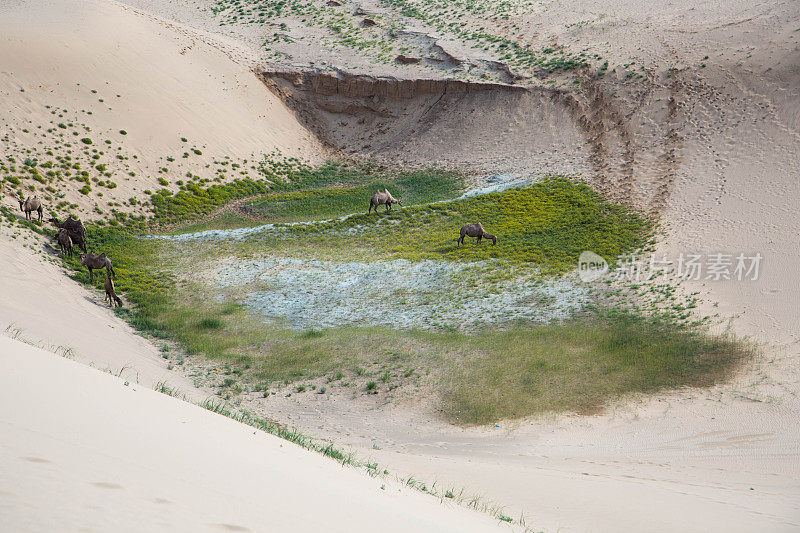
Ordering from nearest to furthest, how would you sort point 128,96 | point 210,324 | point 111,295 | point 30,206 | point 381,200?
point 210,324
point 111,295
point 30,206
point 381,200
point 128,96

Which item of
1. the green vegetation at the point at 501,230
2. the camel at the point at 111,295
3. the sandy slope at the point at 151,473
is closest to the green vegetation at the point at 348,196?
the green vegetation at the point at 501,230

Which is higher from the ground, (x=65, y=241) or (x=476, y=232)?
(x=476, y=232)

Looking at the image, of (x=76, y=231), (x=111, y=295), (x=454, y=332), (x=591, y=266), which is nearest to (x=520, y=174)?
(x=591, y=266)

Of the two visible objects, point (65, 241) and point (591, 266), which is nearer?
point (591, 266)

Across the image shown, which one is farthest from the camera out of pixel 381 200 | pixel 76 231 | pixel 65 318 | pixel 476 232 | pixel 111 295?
pixel 381 200

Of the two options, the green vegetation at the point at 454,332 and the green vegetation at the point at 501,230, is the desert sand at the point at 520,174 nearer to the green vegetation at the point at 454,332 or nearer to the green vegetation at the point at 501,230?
the green vegetation at the point at 454,332

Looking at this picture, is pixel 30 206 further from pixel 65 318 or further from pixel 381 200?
pixel 381 200

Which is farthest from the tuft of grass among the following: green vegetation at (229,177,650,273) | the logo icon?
the logo icon

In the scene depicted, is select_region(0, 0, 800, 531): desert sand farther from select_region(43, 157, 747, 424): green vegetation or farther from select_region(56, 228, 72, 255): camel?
select_region(56, 228, 72, 255): camel
